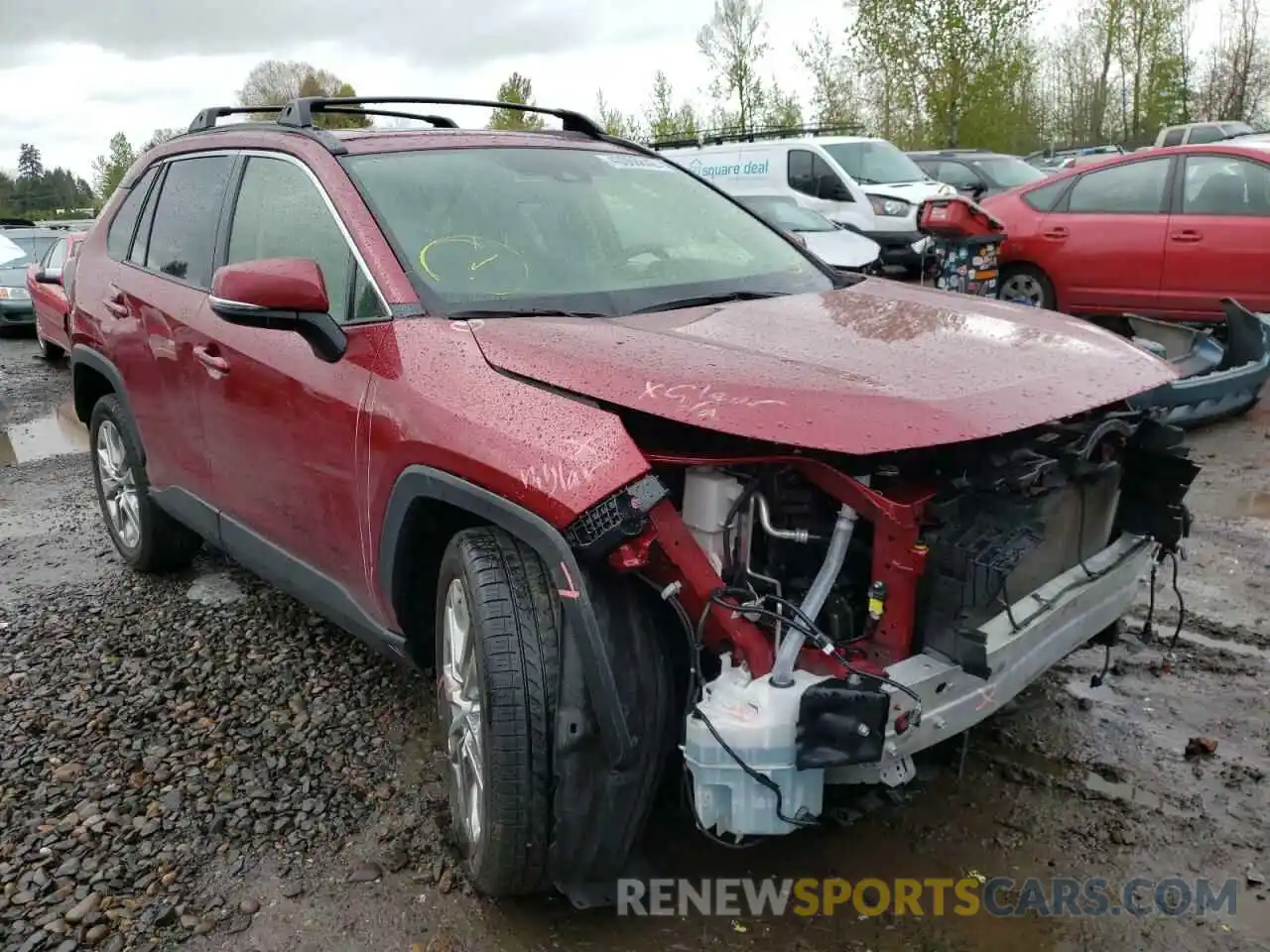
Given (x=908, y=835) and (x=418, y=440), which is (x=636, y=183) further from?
(x=908, y=835)

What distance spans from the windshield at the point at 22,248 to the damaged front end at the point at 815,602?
48.2 ft

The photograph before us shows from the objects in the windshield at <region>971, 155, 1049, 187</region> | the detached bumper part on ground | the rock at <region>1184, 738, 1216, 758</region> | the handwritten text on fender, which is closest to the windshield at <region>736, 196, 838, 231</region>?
the windshield at <region>971, 155, 1049, 187</region>

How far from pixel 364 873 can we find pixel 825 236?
370 inches

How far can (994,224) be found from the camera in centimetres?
757

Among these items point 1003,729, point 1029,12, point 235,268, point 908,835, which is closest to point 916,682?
point 908,835

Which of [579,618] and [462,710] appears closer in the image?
[579,618]

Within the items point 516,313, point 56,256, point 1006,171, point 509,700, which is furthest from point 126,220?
point 1006,171

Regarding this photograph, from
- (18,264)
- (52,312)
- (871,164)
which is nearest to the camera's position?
(52,312)

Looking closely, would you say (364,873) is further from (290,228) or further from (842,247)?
(842,247)

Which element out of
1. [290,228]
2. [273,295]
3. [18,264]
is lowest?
[18,264]

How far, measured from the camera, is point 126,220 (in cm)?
452

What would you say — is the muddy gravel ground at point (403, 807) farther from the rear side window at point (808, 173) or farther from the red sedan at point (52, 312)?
the rear side window at point (808, 173)

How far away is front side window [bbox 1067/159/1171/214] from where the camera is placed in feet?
26.4

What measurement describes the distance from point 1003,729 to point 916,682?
3.98 ft
